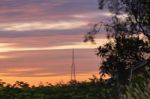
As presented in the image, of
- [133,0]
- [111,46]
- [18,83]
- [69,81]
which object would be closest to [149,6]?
[133,0]

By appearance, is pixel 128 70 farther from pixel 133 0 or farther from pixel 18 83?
pixel 18 83

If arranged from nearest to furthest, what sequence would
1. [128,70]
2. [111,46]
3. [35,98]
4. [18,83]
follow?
1. [35,98]
2. [18,83]
3. [128,70]
4. [111,46]

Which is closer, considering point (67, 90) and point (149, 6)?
point (67, 90)

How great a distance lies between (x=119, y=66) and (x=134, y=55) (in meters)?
1.09

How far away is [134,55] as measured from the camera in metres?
33.0

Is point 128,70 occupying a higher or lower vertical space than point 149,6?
lower

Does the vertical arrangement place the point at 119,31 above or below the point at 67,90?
above

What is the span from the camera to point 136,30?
109 ft

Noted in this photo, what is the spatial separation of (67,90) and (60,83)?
247 cm

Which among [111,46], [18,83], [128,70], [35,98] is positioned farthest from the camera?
[111,46]

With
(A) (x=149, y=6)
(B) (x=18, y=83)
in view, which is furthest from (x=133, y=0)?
(B) (x=18, y=83)

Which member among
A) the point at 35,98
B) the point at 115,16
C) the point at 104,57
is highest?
the point at 115,16

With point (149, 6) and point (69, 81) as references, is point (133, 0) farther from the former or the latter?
point (69, 81)

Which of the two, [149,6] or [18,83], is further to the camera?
[149,6]
